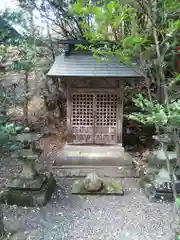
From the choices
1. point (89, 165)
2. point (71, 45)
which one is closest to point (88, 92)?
point (71, 45)

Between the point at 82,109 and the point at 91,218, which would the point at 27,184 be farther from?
the point at 82,109

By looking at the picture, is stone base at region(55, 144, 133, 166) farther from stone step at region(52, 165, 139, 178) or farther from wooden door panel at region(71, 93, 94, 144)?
wooden door panel at region(71, 93, 94, 144)

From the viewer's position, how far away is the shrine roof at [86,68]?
16.3 feet

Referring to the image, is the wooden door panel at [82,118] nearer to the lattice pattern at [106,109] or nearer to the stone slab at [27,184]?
the lattice pattern at [106,109]

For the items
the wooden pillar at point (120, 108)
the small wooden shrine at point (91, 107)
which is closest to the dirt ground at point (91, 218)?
the small wooden shrine at point (91, 107)

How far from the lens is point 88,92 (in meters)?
5.46

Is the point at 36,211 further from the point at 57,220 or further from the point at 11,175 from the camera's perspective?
the point at 11,175

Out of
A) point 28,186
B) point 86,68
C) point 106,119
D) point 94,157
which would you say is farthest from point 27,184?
point 86,68

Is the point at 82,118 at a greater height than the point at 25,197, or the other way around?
the point at 82,118

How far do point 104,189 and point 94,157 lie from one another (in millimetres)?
1165

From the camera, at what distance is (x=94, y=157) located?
5.27 m

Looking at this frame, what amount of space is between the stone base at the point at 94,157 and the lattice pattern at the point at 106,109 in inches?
24.6

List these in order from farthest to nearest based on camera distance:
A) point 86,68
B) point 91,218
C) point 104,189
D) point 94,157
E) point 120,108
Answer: point 120,108 → point 94,157 → point 86,68 → point 104,189 → point 91,218

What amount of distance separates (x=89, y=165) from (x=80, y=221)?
1840mm
